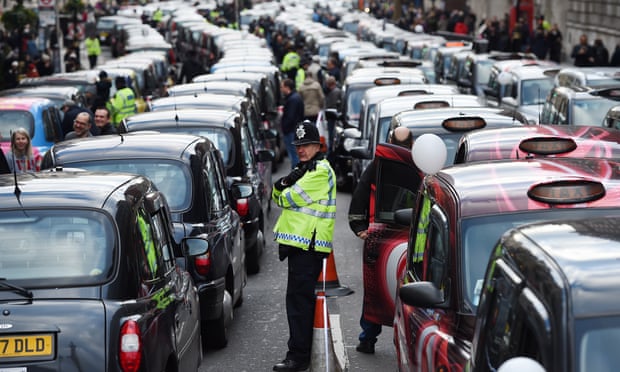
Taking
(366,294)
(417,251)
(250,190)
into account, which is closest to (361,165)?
(250,190)

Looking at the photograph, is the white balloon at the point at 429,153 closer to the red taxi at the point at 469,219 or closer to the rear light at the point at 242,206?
the red taxi at the point at 469,219

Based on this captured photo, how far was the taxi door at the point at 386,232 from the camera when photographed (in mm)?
9445

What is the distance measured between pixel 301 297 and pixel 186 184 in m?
1.36

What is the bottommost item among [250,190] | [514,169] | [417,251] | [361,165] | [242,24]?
[242,24]

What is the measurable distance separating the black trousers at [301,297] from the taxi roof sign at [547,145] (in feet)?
5.13

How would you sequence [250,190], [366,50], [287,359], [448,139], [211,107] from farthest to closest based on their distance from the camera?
[366,50] → [211,107] → [448,139] → [250,190] → [287,359]

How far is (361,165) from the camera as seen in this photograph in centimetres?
1794

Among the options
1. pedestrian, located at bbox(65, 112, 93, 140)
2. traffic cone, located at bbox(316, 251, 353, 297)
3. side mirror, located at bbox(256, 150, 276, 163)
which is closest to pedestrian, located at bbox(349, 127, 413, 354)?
traffic cone, located at bbox(316, 251, 353, 297)

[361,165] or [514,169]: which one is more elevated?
[514,169]

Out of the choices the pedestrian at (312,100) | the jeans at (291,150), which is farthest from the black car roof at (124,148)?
the pedestrian at (312,100)

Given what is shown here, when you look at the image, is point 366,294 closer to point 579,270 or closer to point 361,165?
point 579,270

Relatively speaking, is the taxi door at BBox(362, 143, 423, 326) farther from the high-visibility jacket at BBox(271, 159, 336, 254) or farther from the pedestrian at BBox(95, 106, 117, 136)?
the pedestrian at BBox(95, 106, 117, 136)

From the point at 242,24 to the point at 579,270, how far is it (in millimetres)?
84231

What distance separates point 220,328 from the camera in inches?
405
